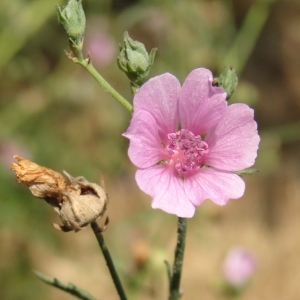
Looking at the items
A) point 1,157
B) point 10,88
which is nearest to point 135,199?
point 1,157

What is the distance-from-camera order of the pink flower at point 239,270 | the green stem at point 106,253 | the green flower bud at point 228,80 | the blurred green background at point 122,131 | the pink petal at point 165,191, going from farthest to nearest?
the blurred green background at point 122,131 < the pink flower at point 239,270 < the green flower bud at point 228,80 < the green stem at point 106,253 < the pink petal at point 165,191

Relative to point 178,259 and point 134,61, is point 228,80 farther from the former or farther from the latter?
point 178,259

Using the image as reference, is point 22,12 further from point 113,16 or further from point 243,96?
point 243,96

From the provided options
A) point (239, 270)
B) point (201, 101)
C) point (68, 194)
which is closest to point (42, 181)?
point (68, 194)

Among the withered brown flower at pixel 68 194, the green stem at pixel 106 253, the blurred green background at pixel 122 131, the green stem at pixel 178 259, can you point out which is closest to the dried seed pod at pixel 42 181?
the withered brown flower at pixel 68 194

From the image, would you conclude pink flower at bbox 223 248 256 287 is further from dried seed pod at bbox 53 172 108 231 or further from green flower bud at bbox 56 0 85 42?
green flower bud at bbox 56 0 85 42

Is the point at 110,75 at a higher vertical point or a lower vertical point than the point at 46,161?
higher

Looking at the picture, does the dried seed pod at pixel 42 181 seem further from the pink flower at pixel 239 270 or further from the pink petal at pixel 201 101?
the pink flower at pixel 239 270
